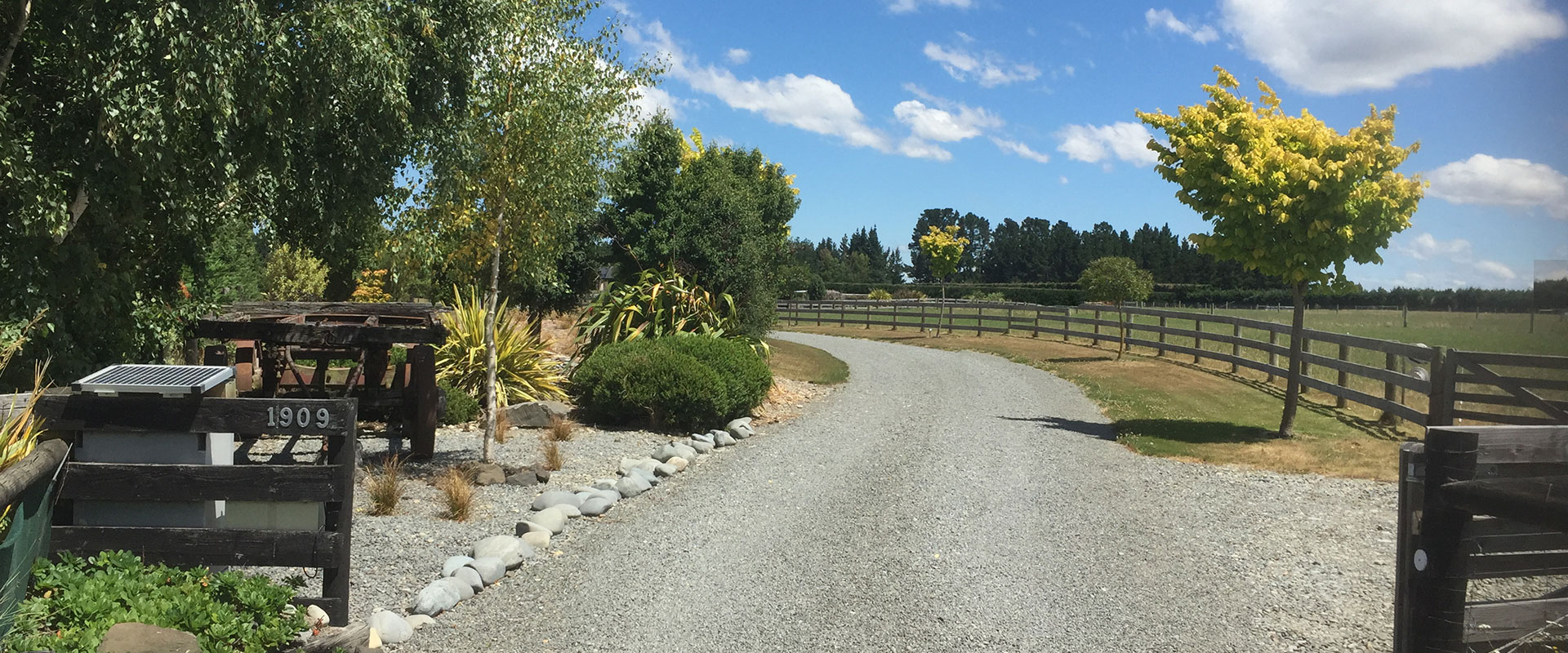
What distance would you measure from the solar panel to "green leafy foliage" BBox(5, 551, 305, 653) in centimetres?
70

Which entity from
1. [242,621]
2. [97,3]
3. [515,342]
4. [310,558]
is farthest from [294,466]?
[515,342]

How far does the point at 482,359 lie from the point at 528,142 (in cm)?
514

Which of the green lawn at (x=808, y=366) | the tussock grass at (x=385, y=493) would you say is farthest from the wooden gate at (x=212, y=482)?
the green lawn at (x=808, y=366)

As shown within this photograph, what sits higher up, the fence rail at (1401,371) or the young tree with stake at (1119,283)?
the young tree with stake at (1119,283)

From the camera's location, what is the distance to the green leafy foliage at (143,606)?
3684 millimetres

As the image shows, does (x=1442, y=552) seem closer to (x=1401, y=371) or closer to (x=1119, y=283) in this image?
(x=1401, y=371)

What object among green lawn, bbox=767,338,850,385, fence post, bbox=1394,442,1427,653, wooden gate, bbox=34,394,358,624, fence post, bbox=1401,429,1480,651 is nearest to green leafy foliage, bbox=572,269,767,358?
green lawn, bbox=767,338,850,385

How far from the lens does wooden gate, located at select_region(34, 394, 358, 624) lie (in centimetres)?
447

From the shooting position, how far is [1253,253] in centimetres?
1332

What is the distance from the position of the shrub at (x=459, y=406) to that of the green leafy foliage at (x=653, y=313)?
349 centimetres

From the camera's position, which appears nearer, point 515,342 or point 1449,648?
point 1449,648

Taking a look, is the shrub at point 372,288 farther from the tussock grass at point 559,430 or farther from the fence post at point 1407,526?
the fence post at point 1407,526

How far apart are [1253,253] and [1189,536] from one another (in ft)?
21.5

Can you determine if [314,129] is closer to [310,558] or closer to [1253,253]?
[310,558]
